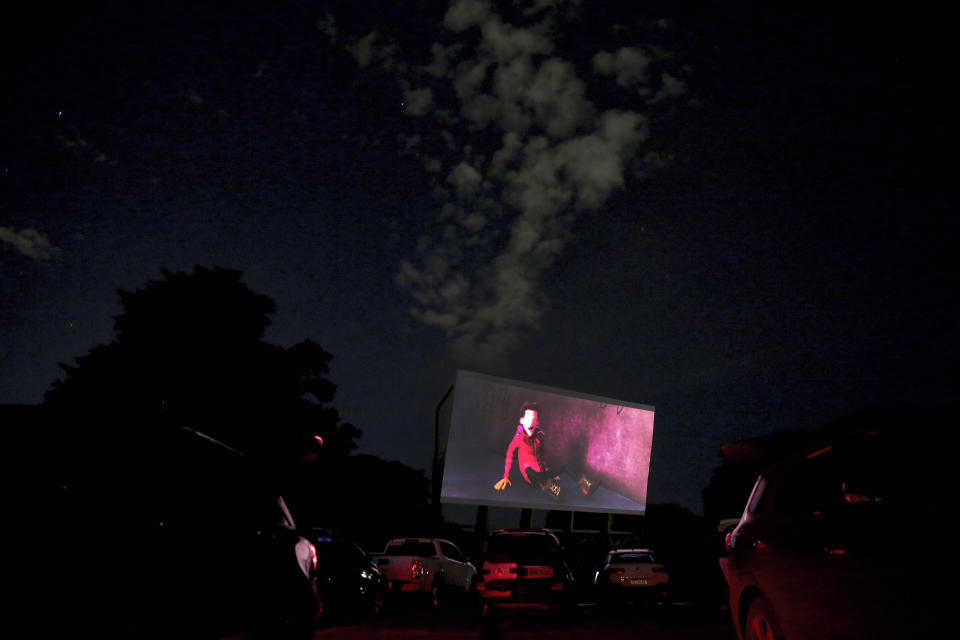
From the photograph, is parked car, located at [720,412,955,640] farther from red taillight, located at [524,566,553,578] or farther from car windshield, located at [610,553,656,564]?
car windshield, located at [610,553,656,564]

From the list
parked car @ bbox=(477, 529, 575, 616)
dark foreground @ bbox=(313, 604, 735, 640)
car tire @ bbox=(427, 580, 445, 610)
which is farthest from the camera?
car tire @ bbox=(427, 580, 445, 610)

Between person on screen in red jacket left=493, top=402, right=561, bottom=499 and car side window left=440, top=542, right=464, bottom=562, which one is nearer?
car side window left=440, top=542, right=464, bottom=562

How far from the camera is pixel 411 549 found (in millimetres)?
16172

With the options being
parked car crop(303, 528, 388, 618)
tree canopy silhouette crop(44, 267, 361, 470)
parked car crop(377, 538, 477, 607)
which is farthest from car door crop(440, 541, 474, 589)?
tree canopy silhouette crop(44, 267, 361, 470)

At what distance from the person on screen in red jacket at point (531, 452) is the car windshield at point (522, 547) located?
935cm

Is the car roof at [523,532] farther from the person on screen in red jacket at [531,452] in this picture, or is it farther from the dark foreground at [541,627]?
the person on screen in red jacket at [531,452]

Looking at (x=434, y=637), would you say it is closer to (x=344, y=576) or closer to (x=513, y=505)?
(x=344, y=576)

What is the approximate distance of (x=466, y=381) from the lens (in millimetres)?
21266

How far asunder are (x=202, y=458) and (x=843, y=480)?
149 inches

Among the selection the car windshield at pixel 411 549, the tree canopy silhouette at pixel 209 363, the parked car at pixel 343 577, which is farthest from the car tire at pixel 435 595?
A: the tree canopy silhouette at pixel 209 363

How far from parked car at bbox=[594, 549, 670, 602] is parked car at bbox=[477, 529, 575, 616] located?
16.9 feet

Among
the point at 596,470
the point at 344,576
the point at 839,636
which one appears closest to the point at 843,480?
the point at 839,636

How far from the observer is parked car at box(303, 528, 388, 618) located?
11.0 metres

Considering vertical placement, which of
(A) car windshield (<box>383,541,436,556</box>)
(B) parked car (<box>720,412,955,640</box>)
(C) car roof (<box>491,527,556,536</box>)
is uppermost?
(B) parked car (<box>720,412,955,640</box>)
